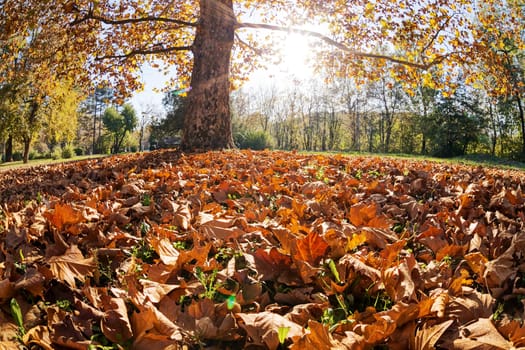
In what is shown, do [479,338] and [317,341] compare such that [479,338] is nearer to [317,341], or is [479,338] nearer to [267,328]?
[317,341]

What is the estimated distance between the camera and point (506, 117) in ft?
110

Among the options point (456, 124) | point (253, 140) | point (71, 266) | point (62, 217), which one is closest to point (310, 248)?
point (71, 266)

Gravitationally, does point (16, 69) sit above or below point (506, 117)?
below

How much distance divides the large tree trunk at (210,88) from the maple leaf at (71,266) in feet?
20.6

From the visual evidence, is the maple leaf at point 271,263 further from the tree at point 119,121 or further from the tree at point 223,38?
the tree at point 119,121

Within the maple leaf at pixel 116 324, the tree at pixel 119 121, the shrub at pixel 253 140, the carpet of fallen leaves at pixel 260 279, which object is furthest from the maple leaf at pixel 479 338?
the tree at pixel 119 121

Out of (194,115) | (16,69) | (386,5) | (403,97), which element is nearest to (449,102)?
(403,97)

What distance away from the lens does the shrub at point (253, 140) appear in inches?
1109

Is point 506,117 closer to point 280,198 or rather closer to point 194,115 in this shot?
point 194,115

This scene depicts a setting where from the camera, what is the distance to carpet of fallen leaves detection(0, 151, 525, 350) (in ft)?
3.08

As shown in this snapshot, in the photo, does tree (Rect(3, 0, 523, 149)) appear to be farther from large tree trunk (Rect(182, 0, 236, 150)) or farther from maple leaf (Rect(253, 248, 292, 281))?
maple leaf (Rect(253, 248, 292, 281))

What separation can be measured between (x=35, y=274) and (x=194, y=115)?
673cm

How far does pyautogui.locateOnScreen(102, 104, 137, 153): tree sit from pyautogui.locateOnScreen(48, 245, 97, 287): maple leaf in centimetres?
5786

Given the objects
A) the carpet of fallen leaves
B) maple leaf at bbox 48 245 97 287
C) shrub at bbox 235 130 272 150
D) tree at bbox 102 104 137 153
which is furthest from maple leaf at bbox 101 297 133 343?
tree at bbox 102 104 137 153
